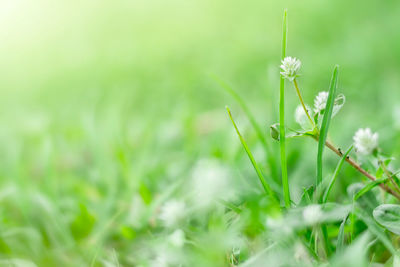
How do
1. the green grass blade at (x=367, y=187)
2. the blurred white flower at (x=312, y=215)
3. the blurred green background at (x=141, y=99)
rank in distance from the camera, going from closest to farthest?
the blurred white flower at (x=312, y=215)
the green grass blade at (x=367, y=187)
the blurred green background at (x=141, y=99)

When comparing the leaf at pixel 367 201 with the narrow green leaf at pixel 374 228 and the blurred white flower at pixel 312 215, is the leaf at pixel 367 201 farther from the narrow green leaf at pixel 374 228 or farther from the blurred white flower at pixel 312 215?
the blurred white flower at pixel 312 215

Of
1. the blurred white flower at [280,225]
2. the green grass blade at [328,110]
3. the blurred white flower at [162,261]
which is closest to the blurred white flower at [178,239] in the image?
the blurred white flower at [162,261]

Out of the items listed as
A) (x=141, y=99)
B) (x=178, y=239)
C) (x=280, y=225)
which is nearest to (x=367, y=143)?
(x=280, y=225)

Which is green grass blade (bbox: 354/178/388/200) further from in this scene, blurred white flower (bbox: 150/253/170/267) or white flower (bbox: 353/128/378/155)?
blurred white flower (bbox: 150/253/170/267)

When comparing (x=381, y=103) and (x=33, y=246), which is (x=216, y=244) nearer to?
(x=33, y=246)

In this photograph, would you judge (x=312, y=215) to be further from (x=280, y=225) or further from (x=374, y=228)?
(x=374, y=228)

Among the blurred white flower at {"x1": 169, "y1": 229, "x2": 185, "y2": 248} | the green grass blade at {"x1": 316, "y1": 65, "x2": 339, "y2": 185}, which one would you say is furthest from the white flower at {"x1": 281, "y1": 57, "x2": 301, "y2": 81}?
the blurred white flower at {"x1": 169, "y1": 229, "x2": 185, "y2": 248}
